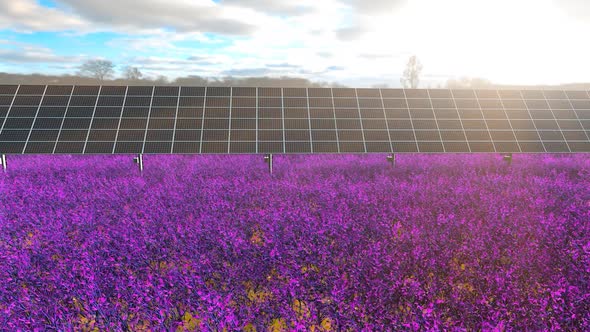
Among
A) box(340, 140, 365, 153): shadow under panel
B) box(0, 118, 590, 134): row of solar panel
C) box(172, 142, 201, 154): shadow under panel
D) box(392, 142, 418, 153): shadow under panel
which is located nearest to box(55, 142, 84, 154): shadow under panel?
box(0, 118, 590, 134): row of solar panel

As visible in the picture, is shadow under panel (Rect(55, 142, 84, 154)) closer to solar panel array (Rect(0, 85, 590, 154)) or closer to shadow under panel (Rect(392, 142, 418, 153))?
solar panel array (Rect(0, 85, 590, 154))

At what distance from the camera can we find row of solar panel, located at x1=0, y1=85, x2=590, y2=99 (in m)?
12.3

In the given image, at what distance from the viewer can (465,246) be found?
4.50 meters

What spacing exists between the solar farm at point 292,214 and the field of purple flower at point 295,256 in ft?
0.10

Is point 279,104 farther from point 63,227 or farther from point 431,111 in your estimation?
point 63,227

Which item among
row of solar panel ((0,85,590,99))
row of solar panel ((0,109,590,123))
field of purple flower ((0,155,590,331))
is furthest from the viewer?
row of solar panel ((0,85,590,99))

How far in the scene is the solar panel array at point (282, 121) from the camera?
10477mm

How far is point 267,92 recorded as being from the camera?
12.7 meters

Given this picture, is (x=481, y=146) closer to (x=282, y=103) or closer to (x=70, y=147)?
(x=282, y=103)

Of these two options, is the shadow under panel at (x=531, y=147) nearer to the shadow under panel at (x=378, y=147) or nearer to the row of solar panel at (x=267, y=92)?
the row of solar panel at (x=267, y=92)

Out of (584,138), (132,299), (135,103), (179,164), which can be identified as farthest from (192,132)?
(584,138)

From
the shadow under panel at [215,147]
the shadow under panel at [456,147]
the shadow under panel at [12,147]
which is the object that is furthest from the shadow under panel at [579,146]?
the shadow under panel at [12,147]

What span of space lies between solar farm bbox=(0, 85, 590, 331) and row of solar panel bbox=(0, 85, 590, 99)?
0.07 meters

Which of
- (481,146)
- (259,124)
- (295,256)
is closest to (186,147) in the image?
(259,124)
